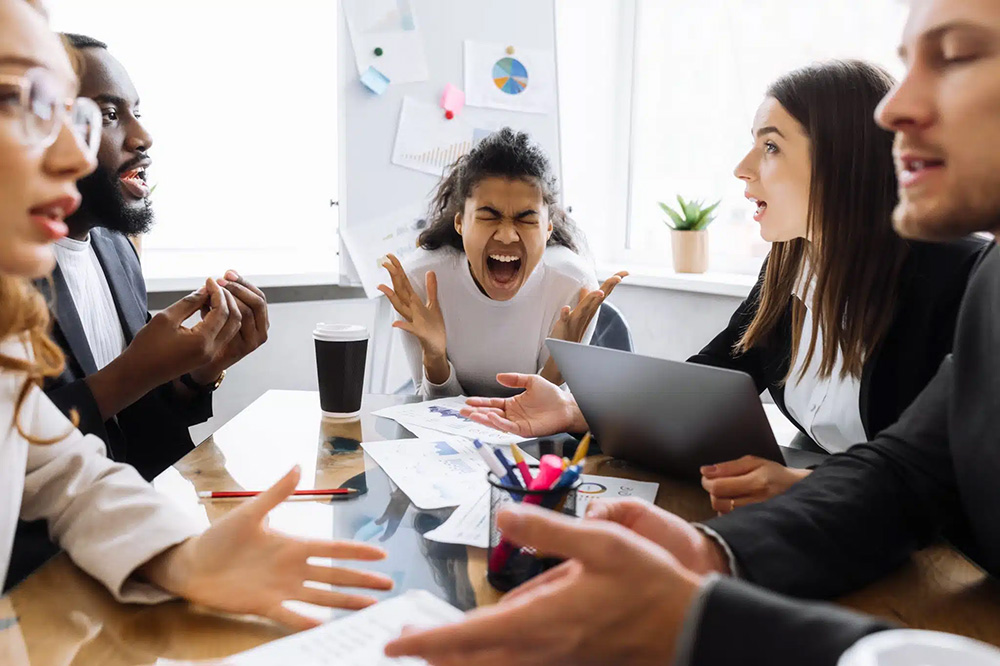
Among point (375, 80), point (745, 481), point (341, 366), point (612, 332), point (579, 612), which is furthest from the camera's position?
point (375, 80)

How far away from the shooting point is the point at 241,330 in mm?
1520

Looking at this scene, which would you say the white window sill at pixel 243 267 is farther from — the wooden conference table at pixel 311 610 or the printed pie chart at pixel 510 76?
the wooden conference table at pixel 311 610

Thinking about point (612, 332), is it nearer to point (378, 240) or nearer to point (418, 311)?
point (418, 311)

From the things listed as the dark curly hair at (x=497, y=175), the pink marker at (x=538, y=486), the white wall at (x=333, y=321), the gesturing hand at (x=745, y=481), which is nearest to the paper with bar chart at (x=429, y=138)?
the dark curly hair at (x=497, y=175)

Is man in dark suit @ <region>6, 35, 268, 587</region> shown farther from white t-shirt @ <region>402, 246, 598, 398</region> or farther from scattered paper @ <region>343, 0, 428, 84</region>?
scattered paper @ <region>343, 0, 428, 84</region>

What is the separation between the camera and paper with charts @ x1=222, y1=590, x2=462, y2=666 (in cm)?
A: 58

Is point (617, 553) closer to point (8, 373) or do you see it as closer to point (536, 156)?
point (8, 373)

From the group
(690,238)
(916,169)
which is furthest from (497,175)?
(690,238)

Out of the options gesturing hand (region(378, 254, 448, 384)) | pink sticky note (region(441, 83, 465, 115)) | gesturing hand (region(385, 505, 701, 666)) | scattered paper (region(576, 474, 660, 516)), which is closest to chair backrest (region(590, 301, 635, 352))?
gesturing hand (region(378, 254, 448, 384))

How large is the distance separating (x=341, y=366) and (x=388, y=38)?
1654 millimetres

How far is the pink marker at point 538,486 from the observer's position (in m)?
0.73

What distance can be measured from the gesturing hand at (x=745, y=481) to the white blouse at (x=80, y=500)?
0.58m

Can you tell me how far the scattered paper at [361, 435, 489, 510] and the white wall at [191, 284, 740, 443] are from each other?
5.22 feet

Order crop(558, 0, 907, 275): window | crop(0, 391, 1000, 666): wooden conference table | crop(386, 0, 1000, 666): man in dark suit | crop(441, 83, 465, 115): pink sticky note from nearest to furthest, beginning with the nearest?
crop(386, 0, 1000, 666): man in dark suit, crop(0, 391, 1000, 666): wooden conference table, crop(441, 83, 465, 115): pink sticky note, crop(558, 0, 907, 275): window
